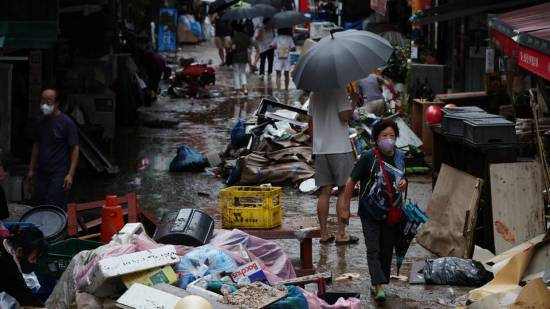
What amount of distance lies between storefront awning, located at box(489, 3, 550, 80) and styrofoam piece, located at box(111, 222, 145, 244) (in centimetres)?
350

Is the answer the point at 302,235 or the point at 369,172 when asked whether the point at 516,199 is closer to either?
the point at 369,172

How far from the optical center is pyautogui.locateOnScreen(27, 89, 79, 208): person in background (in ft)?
32.9

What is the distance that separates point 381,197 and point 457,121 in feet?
7.06

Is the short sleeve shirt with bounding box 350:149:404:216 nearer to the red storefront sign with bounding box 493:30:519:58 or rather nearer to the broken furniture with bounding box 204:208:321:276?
the broken furniture with bounding box 204:208:321:276

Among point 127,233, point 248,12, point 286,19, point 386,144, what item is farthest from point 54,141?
point 286,19

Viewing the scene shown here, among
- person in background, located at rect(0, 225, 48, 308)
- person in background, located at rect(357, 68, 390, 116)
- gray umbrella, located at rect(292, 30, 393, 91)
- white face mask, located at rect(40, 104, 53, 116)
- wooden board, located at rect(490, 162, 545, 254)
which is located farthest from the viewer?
person in background, located at rect(357, 68, 390, 116)

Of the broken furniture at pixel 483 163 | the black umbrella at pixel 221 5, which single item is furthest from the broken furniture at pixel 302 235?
the black umbrella at pixel 221 5

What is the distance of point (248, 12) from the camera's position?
2298 cm

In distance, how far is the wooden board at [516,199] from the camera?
29.3ft

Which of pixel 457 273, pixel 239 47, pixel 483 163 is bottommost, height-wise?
pixel 457 273

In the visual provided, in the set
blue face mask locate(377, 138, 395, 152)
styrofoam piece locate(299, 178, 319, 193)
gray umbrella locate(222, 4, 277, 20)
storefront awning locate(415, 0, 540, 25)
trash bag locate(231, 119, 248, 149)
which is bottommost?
styrofoam piece locate(299, 178, 319, 193)

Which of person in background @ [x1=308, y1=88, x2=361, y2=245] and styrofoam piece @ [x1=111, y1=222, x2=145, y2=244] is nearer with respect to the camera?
styrofoam piece @ [x1=111, y1=222, x2=145, y2=244]

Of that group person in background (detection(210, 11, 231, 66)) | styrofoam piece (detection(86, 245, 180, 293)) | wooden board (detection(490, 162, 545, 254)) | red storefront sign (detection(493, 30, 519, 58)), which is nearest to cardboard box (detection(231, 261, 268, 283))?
styrofoam piece (detection(86, 245, 180, 293))

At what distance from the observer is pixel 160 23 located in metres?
A: 33.2
